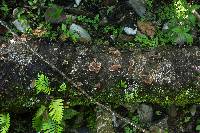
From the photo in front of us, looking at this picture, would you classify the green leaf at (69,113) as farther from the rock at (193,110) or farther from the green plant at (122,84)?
the rock at (193,110)

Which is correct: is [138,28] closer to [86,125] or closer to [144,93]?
[144,93]

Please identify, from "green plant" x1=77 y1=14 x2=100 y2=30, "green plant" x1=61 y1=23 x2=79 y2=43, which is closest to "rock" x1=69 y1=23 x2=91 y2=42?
"green plant" x1=61 y1=23 x2=79 y2=43

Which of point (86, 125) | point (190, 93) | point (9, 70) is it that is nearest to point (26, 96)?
point (9, 70)

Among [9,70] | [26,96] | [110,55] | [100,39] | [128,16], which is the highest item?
[128,16]

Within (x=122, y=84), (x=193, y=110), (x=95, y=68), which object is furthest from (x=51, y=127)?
(x=193, y=110)

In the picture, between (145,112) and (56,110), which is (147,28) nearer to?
(145,112)

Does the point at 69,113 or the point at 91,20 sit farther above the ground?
the point at 91,20
